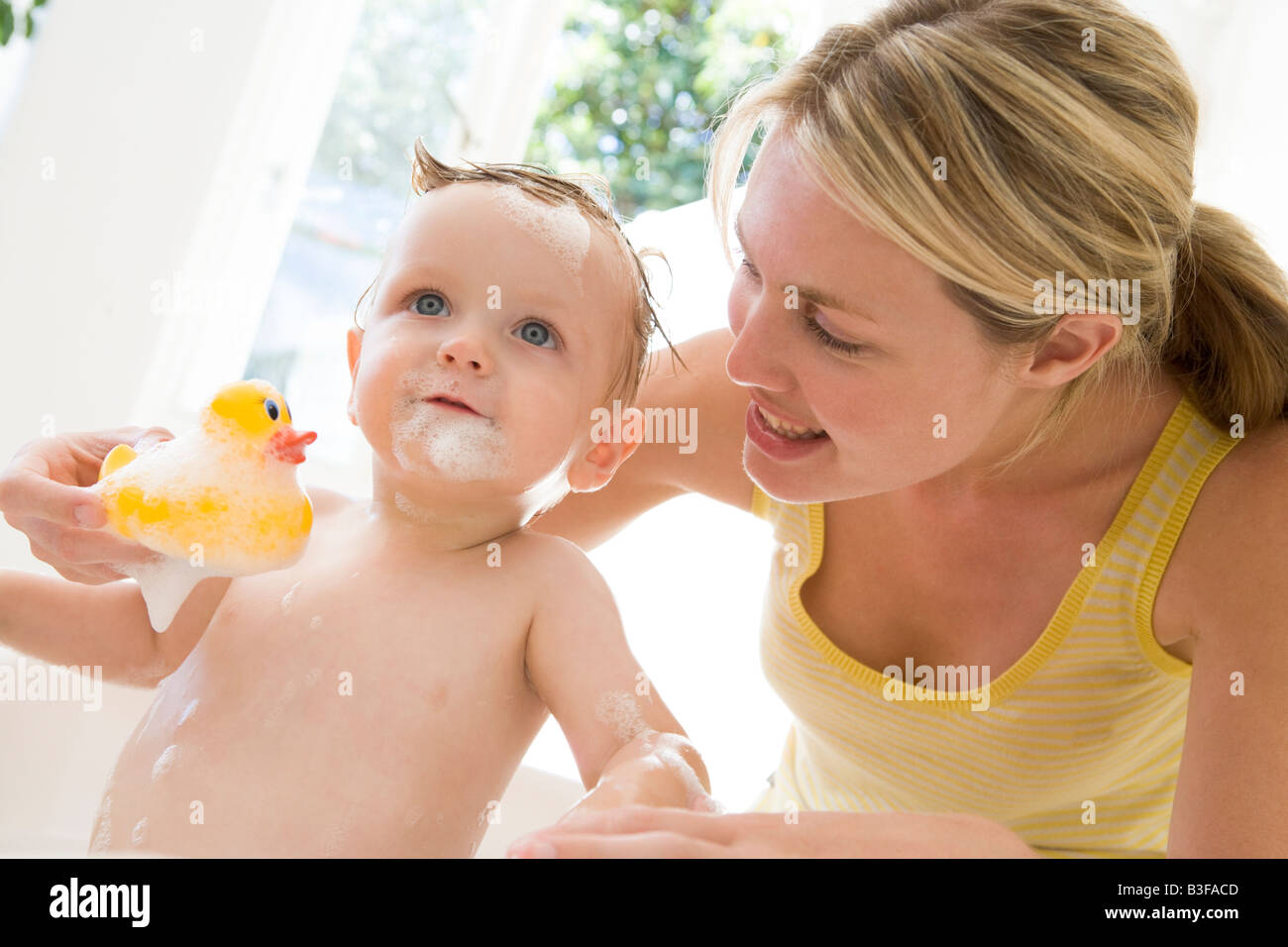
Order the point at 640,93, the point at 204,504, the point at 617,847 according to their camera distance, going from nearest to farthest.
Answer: the point at 617,847 → the point at 204,504 → the point at 640,93

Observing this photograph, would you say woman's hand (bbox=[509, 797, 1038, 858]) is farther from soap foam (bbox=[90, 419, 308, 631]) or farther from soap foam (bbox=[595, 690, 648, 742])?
soap foam (bbox=[90, 419, 308, 631])

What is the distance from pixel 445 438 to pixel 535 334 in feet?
0.38

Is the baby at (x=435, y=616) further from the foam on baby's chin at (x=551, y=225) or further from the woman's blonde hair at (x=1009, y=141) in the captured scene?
the woman's blonde hair at (x=1009, y=141)

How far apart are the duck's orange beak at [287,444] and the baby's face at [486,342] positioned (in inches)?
2.6

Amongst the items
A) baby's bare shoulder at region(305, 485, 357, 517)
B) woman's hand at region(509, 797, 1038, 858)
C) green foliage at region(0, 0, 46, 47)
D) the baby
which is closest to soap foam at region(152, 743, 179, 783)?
the baby

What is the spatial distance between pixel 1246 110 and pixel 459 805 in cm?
196

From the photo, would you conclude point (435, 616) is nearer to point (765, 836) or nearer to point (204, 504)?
point (204, 504)

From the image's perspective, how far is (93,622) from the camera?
978 mm

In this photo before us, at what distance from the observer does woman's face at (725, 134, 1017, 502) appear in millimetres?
887

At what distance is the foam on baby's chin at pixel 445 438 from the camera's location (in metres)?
0.86

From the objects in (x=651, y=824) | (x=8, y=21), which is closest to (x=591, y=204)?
(x=651, y=824)

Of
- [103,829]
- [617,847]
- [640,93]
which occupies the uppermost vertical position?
[617,847]
